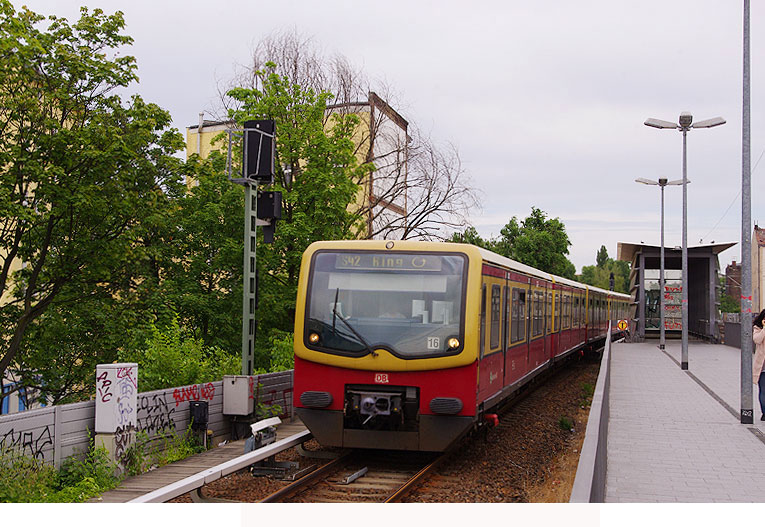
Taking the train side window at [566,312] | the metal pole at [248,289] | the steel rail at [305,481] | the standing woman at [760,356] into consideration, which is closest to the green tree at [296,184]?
the train side window at [566,312]

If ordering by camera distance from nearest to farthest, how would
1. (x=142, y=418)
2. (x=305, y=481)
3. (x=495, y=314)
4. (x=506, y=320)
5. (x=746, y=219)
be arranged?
(x=305, y=481) → (x=142, y=418) → (x=495, y=314) → (x=506, y=320) → (x=746, y=219)

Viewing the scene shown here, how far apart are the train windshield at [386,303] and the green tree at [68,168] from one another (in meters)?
8.42

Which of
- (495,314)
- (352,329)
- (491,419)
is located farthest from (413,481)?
(495,314)

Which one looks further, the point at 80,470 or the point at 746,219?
the point at 746,219

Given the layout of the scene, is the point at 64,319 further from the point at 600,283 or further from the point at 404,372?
the point at 600,283

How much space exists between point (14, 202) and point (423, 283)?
1002 centimetres

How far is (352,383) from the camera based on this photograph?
9898 millimetres

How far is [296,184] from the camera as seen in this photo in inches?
977

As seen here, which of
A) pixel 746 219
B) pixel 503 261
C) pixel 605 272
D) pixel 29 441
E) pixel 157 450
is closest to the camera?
pixel 29 441

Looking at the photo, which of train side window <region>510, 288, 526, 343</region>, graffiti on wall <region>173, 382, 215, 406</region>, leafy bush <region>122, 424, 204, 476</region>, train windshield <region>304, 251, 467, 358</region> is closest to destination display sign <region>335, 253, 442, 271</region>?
train windshield <region>304, 251, 467, 358</region>

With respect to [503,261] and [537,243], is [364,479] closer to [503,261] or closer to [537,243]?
[503,261]

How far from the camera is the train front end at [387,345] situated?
9.71 m

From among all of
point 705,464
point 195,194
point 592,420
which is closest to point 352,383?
point 592,420

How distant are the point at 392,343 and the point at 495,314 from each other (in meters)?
2.21
